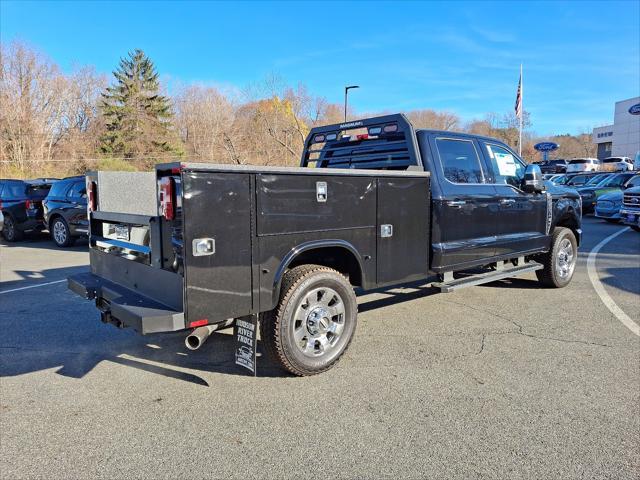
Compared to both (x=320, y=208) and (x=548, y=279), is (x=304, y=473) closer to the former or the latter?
(x=320, y=208)

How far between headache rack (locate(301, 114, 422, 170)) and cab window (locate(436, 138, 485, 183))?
1.22ft

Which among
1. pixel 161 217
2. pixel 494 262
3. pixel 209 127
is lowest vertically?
pixel 494 262

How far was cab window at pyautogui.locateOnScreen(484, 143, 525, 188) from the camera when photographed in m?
6.09

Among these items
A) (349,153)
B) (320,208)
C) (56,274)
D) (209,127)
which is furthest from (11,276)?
(209,127)

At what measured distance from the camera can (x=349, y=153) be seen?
6066 mm

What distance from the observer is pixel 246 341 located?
12.5 ft

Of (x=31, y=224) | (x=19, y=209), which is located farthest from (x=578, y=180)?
(x=19, y=209)

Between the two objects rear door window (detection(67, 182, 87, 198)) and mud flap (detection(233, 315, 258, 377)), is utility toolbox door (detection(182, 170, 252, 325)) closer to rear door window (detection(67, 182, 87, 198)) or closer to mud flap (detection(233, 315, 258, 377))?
mud flap (detection(233, 315, 258, 377))

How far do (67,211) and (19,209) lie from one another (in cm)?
249

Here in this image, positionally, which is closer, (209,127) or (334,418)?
(334,418)

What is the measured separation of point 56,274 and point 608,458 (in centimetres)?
840

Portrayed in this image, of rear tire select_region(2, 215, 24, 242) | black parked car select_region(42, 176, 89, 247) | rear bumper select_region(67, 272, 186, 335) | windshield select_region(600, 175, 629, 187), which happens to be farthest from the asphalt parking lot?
windshield select_region(600, 175, 629, 187)

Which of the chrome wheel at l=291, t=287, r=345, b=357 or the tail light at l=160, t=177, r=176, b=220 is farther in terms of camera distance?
the chrome wheel at l=291, t=287, r=345, b=357

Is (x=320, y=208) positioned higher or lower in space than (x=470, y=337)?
higher
